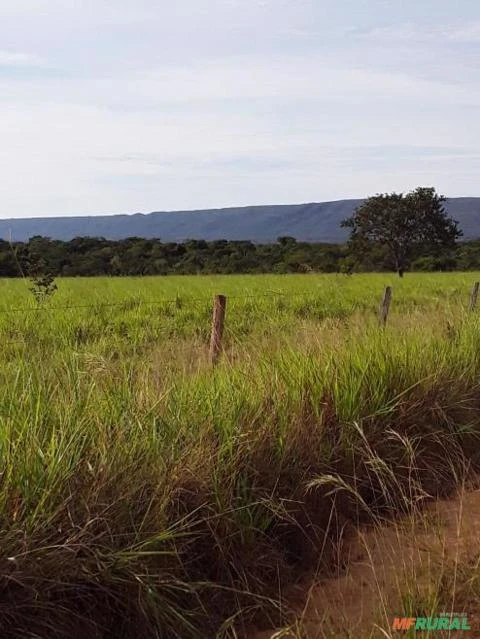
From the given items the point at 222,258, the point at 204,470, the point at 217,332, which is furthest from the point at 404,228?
the point at 204,470

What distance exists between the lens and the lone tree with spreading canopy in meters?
58.6

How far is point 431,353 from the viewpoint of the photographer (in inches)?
255

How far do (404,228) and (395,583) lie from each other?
56860mm

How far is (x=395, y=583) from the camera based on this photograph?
3535 mm

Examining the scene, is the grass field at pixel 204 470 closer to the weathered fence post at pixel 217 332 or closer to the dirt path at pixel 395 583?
the dirt path at pixel 395 583

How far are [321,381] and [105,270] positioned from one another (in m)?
31.5

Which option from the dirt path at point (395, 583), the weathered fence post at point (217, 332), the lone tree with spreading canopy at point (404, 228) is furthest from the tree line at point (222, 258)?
the dirt path at point (395, 583)

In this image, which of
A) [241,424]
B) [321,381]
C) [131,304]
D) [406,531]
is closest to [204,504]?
[241,424]

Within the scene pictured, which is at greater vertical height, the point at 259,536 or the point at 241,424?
the point at 241,424

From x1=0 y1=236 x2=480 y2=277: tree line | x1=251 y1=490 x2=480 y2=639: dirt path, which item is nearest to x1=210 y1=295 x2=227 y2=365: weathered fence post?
x1=251 y1=490 x2=480 y2=639: dirt path

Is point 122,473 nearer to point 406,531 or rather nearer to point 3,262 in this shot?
point 406,531

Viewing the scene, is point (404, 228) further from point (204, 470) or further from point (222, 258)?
point (204, 470)

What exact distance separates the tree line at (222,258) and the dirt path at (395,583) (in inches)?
992

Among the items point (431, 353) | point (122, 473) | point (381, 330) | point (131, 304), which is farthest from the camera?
point (131, 304)
